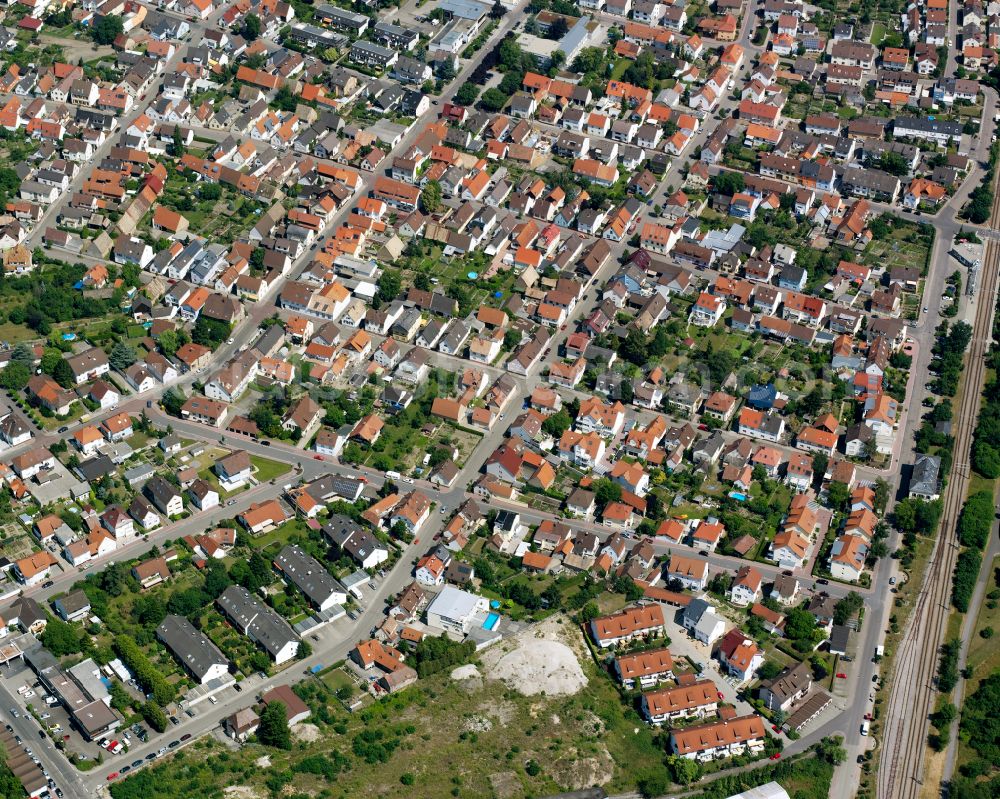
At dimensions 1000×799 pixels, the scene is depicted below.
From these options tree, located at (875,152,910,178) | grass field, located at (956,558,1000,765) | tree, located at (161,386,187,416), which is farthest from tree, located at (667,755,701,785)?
tree, located at (875,152,910,178)

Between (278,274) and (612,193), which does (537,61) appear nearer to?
(612,193)

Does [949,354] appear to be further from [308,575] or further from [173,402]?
[173,402]

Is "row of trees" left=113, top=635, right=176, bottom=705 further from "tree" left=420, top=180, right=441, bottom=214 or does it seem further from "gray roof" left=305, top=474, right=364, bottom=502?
"tree" left=420, top=180, right=441, bottom=214

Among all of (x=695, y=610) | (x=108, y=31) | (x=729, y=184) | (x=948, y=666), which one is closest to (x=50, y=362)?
(x=695, y=610)

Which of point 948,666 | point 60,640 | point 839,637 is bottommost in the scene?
point 60,640

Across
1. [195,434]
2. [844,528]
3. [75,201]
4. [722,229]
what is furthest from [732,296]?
[75,201]

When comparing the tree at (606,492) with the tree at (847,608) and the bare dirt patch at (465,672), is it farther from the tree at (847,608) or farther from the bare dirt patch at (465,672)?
the bare dirt patch at (465,672)
